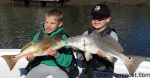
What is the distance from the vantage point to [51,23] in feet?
13.0

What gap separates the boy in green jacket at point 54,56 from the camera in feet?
13.0

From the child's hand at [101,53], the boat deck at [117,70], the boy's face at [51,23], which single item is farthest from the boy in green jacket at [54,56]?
the boat deck at [117,70]

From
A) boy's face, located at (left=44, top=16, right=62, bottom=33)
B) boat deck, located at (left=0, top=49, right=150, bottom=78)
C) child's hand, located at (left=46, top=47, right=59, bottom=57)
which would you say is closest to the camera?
child's hand, located at (left=46, top=47, right=59, bottom=57)

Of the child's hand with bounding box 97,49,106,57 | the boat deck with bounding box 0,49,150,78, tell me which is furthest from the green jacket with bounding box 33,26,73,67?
the boat deck with bounding box 0,49,150,78

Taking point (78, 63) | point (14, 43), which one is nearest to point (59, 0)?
point (14, 43)

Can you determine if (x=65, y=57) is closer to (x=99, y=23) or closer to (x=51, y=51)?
(x=51, y=51)

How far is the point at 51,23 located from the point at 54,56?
1.19 ft

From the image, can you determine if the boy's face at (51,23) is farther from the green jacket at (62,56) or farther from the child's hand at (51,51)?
the child's hand at (51,51)

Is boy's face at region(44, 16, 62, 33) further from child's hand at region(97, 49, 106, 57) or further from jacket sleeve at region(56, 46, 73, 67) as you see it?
child's hand at region(97, 49, 106, 57)

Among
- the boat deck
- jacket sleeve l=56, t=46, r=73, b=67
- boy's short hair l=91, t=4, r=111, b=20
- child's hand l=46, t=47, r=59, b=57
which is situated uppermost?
boy's short hair l=91, t=4, r=111, b=20

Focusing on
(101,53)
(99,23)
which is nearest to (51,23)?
(99,23)

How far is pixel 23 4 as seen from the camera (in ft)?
136

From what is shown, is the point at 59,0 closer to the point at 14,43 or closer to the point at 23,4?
the point at 23,4

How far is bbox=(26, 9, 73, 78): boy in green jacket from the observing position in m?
3.97
